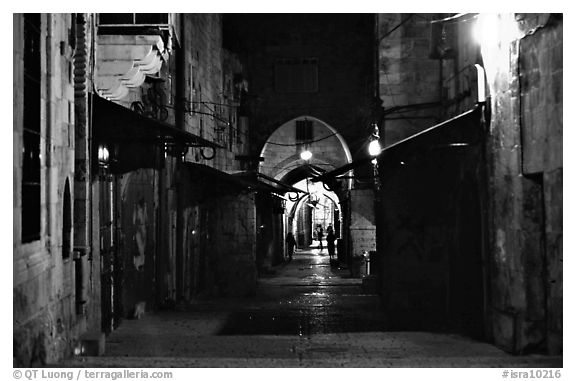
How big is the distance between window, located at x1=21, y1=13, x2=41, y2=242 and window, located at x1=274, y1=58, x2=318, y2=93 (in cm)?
2486

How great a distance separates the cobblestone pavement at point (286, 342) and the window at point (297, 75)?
16866 millimetres

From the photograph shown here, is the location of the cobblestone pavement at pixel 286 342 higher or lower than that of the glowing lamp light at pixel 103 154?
lower

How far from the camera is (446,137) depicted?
1229cm

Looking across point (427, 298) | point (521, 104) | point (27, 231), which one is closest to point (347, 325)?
point (427, 298)

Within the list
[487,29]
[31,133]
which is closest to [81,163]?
[31,133]

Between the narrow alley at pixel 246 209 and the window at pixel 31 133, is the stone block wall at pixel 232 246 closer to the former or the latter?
the narrow alley at pixel 246 209

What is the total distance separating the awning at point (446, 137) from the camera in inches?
419

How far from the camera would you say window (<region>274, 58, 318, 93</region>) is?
1253 inches

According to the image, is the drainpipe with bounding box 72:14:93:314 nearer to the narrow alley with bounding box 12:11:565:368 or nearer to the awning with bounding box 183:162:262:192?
the narrow alley with bounding box 12:11:565:368

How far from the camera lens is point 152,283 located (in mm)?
14680

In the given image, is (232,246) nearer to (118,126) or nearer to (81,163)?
(118,126)

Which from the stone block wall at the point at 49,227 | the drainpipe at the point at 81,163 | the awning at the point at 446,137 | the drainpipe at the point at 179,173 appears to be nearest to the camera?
the stone block wall at the point at 49,227

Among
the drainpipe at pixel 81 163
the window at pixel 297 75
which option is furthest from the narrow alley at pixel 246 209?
the window at pixel 297 75
